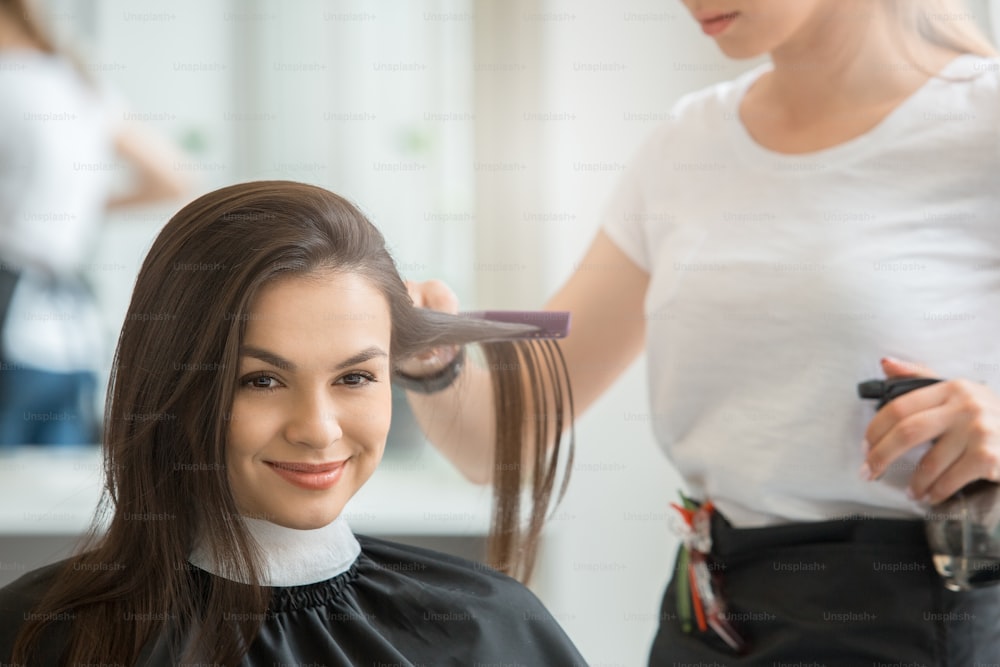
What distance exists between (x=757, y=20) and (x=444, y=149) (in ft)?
3.78

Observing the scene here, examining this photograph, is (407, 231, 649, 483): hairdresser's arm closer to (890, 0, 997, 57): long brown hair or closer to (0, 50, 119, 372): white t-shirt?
(890, 0, 997, 57): long brown hair

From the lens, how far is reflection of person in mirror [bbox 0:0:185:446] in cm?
154

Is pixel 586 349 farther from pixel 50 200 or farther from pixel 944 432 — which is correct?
pixel 50 200

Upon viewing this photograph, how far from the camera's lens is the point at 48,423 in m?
1.73

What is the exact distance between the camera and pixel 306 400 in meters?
0.75

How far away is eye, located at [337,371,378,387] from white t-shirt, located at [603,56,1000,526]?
36 centimetres

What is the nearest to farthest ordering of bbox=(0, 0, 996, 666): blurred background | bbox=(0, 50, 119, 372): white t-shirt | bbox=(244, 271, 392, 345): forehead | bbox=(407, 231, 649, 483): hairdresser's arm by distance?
bbox=(244, 271, 392, 345): forehead
bbox=(407, 231, 649, 483): hairdresser's arm
bbox=(0, 50, 119, 372): white t-shirt
bbox=(0, 0, 996, 666): blurred background

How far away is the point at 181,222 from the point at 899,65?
675mm

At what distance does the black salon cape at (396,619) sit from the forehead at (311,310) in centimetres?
21

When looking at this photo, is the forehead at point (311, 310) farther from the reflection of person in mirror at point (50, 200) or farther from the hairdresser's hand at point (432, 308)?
the reflection of person in mirror at point (50, 200)

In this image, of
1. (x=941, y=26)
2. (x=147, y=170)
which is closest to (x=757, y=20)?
(x=941, y=26)

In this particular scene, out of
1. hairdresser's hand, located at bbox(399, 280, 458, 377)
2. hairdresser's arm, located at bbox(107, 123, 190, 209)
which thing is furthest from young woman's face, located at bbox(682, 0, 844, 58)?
hairdresser's arm, located at bbox(107, 123, 190, 209)

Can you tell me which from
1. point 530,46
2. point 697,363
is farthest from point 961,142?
point 530,46

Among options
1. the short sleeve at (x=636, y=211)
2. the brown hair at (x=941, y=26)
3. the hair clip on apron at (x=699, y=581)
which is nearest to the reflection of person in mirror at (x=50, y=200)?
the short sleeve at (x=636, y=211)
